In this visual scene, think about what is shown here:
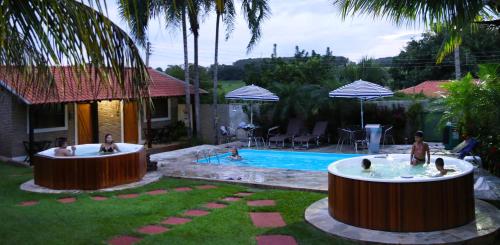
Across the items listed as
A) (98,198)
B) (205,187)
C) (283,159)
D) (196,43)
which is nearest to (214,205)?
(205,187)

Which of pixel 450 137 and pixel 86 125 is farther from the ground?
pixel 86 125

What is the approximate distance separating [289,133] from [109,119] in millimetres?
7868

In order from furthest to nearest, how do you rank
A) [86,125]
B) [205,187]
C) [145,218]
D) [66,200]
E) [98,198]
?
1. [86,125]
2. [205,187]
3. [98,198]
4. [66,200]
5. [145,218]

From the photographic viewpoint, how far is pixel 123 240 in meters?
7.45

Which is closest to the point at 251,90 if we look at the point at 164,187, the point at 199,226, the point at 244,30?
the point at 244,30

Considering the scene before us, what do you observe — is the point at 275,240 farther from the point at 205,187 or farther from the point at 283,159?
the point at 283,159

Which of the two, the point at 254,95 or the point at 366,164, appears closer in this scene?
the point at 366,164

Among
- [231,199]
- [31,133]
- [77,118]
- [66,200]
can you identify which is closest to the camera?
[231,199]

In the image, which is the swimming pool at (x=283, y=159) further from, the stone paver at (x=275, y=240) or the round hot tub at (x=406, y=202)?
the stone paver at (x=275, y=240)

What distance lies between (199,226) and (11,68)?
13.4ft

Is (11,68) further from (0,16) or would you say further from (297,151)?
(297,151)

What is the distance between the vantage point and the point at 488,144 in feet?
41.4

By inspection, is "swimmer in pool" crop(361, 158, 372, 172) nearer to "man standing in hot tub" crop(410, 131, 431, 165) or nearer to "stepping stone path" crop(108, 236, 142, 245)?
"man standing in hot tub" crop(410, 131, 431, 165)

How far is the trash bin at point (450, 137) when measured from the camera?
1652 cm
